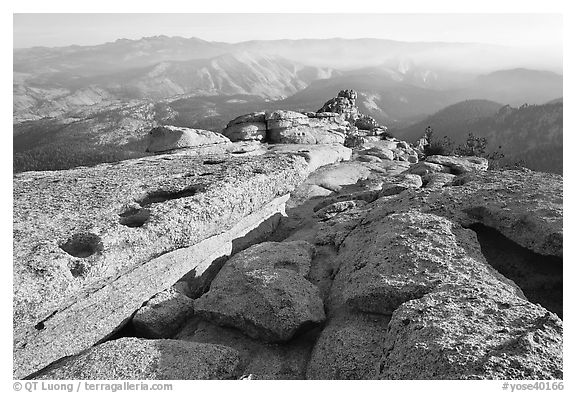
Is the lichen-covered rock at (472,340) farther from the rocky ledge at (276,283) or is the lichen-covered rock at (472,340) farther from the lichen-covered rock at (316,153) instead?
the lichen-covered rock at (316,153)

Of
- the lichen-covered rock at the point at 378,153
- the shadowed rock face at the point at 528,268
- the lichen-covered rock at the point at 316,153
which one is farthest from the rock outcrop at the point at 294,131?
the shadowed rock face at the point at 528,268

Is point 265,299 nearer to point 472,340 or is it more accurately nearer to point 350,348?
point 350,348

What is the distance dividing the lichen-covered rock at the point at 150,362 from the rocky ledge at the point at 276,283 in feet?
0.12

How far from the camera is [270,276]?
1173cm

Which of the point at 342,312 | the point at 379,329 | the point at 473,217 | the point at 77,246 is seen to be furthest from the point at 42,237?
the point at 473,217

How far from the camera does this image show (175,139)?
Result: 94.7 feet

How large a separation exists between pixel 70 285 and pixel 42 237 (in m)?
1.94

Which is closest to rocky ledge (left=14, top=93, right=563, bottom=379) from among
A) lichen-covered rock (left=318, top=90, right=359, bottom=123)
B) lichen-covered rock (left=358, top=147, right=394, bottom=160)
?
lichen-covered rock (left=358, top=147, right=394, bottom=160)

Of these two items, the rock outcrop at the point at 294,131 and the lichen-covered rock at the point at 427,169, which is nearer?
the lichen-covered rock at the point at 427,169

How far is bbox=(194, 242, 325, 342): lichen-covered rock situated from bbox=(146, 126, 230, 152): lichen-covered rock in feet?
57.4

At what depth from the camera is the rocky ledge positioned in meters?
8.38

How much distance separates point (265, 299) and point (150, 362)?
10.6 ft

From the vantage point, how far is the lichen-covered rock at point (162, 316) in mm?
11516

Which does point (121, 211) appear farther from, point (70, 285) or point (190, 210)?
point (70, 285)
